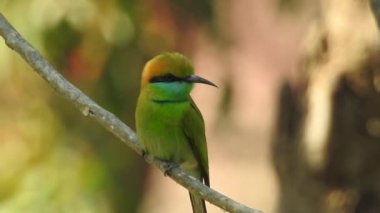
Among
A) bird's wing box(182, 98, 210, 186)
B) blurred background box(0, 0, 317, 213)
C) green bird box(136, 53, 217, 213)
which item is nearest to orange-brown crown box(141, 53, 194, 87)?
green bird box(136, 53, 217, 213)

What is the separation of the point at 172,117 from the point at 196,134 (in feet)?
0.27

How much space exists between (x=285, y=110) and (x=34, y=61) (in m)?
1.47

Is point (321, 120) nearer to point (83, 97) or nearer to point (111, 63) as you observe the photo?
point (111, 63)

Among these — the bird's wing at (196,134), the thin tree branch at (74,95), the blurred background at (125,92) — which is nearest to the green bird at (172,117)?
the bird's wing at (196,134)

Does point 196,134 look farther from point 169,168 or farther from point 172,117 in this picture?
point 169,168

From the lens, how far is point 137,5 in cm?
364

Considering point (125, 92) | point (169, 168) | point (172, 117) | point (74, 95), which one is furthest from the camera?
point (125, 92)

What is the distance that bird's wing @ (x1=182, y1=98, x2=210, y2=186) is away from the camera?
2732 millimetres

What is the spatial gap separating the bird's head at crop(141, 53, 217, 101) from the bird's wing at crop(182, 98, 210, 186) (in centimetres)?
9

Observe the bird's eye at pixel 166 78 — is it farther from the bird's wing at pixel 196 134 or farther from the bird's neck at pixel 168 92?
the bird's wing at pixel 196 134

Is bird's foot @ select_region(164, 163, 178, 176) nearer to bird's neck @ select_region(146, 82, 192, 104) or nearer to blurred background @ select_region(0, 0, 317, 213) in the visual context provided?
bird's neck @ select_region(146, 82, 192, 104)

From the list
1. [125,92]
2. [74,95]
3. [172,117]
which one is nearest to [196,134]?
[172,117]

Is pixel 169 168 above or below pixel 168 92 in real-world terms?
below

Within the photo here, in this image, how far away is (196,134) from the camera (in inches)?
108
